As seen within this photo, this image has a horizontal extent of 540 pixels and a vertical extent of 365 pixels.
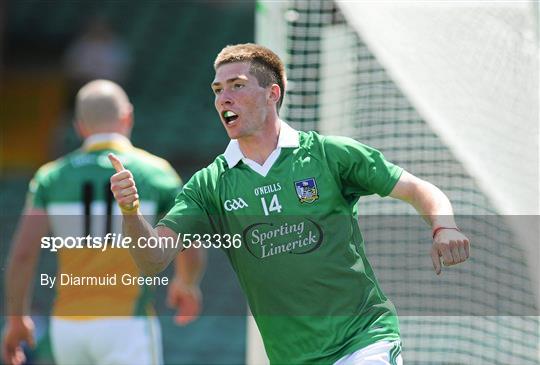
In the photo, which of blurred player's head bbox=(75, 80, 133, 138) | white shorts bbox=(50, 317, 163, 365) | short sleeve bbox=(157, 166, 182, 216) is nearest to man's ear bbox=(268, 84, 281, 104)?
short sleeve bbox=(157, 166, 182, 216)

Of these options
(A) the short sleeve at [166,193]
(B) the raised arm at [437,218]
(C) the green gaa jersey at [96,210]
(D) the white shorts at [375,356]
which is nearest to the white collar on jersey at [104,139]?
(C) the green gaa jersey at [96,210]

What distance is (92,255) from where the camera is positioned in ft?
16.7

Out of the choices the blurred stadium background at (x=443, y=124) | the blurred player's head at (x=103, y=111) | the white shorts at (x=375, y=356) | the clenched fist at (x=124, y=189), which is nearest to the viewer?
the clenched fist at (x=124, y=189)

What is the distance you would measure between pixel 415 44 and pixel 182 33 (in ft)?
35.3

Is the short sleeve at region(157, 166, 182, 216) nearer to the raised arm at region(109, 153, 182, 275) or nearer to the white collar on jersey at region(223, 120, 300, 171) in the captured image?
the white collar on jersey at region(223, 120, 300, 171)

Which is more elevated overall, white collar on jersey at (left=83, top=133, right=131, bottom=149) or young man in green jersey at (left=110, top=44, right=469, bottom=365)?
white collar on jersey at (left=83, top=133, right=131, bottom=149)

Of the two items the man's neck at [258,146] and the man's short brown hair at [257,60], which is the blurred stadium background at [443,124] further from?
the man's neck at [258,146]

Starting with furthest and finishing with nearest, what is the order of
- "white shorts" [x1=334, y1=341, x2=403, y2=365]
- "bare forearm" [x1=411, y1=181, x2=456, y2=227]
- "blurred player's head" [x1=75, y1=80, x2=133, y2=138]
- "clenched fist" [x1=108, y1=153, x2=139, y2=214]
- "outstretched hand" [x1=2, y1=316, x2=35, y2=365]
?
"blurred player's head" [x1=75, y1=80, x2=133, y2=138]
"outstretched hand" [x1=2, y1=316, x2=35, y2=365]
"white shorts" [x1=334, y1=341, x2=403, y2=365]
"bare forearm" [x1=411, y1=181, x2=456, y2=227]
"clenched fist" [x1=108, y1=153, x2=139, y2=214]

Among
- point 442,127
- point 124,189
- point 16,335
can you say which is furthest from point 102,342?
point 124,189

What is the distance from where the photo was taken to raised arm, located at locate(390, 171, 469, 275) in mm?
3281

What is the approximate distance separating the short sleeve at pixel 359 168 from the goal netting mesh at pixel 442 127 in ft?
3.27

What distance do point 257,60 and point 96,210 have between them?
162 centimetres

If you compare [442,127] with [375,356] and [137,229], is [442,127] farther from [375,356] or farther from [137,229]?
[137,229]

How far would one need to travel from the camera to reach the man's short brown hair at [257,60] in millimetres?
3820
